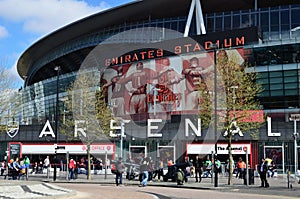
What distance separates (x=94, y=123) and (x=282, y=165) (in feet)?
61.7

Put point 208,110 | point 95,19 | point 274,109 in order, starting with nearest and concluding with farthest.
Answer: point 208,110 < point 274,109 < point 95,19

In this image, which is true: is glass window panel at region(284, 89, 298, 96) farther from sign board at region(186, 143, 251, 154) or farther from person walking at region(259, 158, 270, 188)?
person walking at region(259, 158, 270, 188)

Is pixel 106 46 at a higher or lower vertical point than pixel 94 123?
higher

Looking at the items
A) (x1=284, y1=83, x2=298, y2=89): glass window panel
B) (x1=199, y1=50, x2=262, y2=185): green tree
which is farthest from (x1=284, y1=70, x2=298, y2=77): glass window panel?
(x1=199, y1=50, x2=262, y2=185): green tree

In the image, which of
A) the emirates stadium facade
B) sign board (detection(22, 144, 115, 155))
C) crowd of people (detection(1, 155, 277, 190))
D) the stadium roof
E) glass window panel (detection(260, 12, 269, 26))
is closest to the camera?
crowd of people (detection(1, 155, 277, 190))

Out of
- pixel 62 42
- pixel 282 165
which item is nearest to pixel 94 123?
pixel 282 165

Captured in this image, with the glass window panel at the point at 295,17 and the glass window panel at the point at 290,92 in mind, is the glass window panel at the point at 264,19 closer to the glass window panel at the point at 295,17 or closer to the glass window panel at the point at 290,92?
the glass window panel at the point at 295,17

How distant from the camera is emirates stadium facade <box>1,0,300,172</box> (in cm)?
4726

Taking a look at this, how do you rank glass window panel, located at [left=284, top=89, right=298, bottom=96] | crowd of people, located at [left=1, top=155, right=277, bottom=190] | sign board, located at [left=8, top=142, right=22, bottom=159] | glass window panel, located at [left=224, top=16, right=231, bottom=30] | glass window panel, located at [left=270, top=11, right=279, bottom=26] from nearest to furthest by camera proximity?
crowd of people, located at [left=1, top=155, right=277, bottom=190], sign board, located at [left=8, top=142, right=22, bottom=159], glass window panel, located at [left=284, top=89, right=298, bottom=96], glass window panel, located at [left=270, top=11, right=279, bottom=26], glass window panel, located at [left=224, top=16, right=231, bottom=30]

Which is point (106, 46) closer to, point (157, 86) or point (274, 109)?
point (157, 86)

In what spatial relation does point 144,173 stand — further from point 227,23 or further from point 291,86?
point 227,23

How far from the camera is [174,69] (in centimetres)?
6122

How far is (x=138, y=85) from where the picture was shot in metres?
64.8

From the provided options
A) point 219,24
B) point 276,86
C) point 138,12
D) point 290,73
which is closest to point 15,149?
point 276,86
